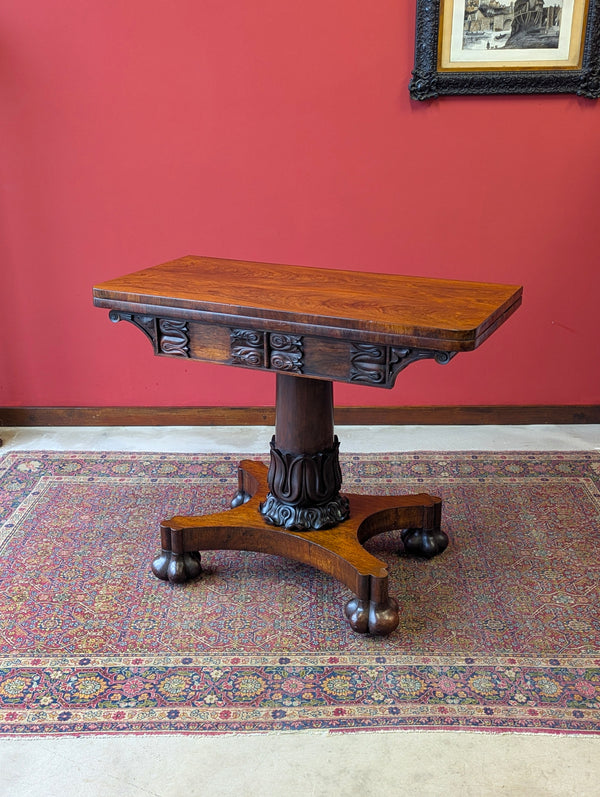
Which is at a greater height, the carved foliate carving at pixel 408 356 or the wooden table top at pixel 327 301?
the wooden table top at pixel 327 301

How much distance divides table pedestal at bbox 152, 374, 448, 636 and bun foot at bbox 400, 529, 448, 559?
0.36ft

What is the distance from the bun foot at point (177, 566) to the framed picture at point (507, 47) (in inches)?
93.0

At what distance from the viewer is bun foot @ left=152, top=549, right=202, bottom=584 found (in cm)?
299

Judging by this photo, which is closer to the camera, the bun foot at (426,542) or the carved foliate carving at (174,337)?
the carved foliate carving at (174,337)

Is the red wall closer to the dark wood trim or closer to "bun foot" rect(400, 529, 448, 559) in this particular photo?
the dark wood trim

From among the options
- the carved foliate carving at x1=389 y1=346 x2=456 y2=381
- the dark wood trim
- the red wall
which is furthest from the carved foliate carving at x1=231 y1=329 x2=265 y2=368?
the dark wood trim

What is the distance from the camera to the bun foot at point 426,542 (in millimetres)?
3164

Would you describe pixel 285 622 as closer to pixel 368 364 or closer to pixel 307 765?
pixel 307 765

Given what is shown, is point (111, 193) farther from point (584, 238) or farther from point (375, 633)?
point (375, 633)

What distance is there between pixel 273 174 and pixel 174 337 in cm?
171

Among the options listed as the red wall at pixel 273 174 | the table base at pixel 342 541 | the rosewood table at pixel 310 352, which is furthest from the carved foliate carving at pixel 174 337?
the red wall at pixel 273 174

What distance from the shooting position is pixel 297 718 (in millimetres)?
2350

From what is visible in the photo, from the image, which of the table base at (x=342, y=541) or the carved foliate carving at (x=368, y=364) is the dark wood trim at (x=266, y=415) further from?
the carved foliate carving at (x=368, y=364)

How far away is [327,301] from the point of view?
2596 mm
